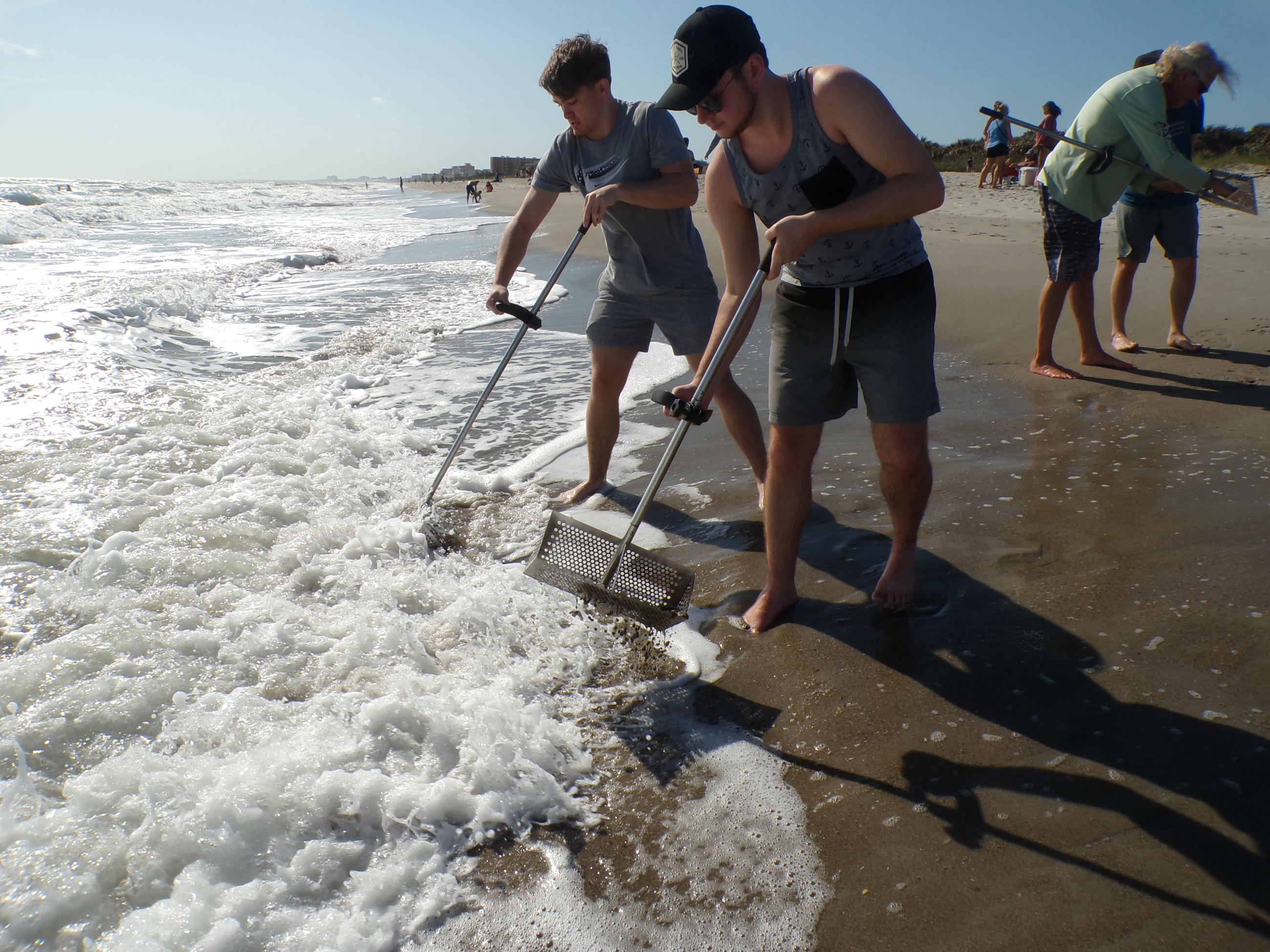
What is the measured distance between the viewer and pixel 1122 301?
5.53 metres

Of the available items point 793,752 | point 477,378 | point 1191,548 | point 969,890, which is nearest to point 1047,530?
point 1191,548

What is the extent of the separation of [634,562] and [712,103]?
1.39m

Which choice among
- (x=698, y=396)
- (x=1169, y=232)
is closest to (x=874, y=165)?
(x=698, y=396)

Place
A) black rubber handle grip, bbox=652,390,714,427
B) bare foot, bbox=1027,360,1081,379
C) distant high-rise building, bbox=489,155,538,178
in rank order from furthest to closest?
distant high-rise building, bbox=489,155,538,178, bare foot, bbox=1027,360,1081,379, black rubber handle grip, bbox=652,390,714,427

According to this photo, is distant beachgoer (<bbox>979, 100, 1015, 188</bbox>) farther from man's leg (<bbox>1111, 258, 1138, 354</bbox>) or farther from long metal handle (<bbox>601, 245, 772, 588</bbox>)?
long metal handle (<bbox>601, 245, 772, 588</bbox>)

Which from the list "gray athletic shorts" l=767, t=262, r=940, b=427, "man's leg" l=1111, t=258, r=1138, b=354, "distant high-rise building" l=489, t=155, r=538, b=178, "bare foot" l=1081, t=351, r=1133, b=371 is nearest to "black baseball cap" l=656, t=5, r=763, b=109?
"gray athletic shorts" l=767, t=262, r=940, b=427

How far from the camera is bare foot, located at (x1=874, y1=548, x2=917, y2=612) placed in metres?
2.80

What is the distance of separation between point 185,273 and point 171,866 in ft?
43.2

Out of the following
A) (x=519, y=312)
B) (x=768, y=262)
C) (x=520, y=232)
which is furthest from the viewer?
(x=520, y=232)

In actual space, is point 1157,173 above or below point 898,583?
above

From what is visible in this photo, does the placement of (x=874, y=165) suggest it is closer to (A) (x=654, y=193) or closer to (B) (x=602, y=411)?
(A) (x=654, y=193)

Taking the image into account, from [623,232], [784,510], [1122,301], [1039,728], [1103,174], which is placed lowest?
[1039,728]

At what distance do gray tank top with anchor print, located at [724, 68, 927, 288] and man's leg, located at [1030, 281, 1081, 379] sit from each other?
296 centimetres

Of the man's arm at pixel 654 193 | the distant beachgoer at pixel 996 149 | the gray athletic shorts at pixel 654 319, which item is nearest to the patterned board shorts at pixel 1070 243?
the gray athletic shorts at pixel 654 319
